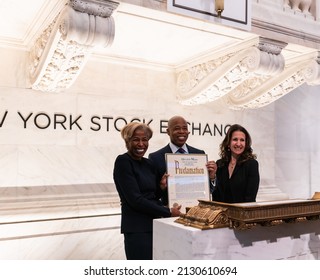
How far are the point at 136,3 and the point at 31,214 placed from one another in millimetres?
2132

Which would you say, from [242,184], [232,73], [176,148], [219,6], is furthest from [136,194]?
[232,73]

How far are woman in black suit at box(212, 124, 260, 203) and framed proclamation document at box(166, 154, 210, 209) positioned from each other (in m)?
0.17

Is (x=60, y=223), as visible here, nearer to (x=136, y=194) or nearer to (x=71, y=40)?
(x=136, y=194)

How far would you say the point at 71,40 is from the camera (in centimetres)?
283

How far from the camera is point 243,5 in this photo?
11.7 ft

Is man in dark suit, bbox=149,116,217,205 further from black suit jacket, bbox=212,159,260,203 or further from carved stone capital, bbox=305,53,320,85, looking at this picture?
carved stone capital, bbox=305,53,320,85

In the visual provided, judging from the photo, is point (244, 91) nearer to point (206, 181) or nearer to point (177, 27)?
point (177, 27)

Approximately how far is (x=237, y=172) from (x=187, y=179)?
0.38 m

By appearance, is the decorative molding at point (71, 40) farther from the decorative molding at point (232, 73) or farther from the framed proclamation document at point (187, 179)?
the decorative molding at point (232, 73)

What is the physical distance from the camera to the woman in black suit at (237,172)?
8.50 ft

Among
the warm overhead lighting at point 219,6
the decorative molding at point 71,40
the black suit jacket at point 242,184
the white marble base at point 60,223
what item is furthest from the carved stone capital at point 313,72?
the white marble base at point 60,223

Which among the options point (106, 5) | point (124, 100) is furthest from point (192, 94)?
point (106, 5)

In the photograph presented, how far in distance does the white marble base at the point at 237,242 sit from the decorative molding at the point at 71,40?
5.04 ft
